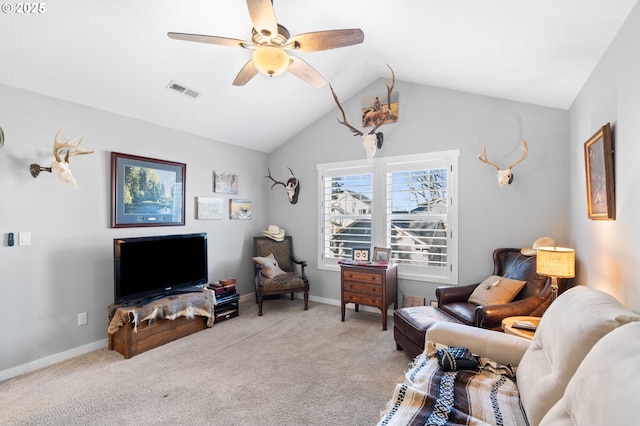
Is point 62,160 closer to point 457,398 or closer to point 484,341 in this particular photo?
point 457,398

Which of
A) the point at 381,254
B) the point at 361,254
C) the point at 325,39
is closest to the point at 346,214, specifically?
the point at 361,254

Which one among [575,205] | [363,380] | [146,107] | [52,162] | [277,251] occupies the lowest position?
[363,380]

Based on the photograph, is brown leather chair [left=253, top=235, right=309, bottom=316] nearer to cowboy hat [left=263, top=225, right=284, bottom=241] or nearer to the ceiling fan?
cowboy hat [left=263, top=225, right=284, bottom=241]

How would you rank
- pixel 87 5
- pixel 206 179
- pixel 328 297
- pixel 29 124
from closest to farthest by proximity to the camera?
pixel 87 5 → pixel 29 124 → pixel 206 179 → pixel 328 297

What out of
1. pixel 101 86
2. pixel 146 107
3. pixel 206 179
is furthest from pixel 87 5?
pixel 206 179

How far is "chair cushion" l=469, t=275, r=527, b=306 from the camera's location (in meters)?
2.90

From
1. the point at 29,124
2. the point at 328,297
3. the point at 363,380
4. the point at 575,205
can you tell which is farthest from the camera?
the point at 328,297

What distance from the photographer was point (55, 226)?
9.47 feet

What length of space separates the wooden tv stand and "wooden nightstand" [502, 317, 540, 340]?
10.2 ft

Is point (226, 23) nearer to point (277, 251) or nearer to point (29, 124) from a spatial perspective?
point (29, 124)

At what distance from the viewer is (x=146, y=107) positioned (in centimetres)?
341

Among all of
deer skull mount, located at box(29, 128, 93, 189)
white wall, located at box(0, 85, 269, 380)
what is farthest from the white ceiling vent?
deer skull mount, located at box(29, 128, 93, 189)

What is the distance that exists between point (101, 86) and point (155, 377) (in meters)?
2.75

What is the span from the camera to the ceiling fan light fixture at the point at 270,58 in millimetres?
2049
